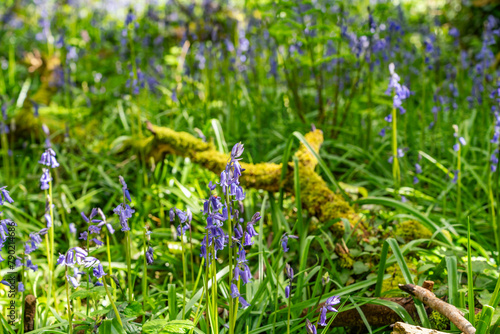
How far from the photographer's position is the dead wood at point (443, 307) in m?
1.51

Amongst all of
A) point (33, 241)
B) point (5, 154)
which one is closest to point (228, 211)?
point (33, 241)

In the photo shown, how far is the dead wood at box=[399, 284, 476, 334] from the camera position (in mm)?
1514

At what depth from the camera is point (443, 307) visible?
5.33 ft

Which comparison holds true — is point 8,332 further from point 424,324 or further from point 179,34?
point 179,34

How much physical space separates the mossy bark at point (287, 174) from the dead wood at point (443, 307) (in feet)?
2.61

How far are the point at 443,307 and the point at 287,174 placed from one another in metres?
1.27

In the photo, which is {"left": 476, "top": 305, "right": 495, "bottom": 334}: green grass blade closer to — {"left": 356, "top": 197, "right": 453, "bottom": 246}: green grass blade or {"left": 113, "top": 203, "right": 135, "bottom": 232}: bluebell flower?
{"left": 356, "top": 197, "right": 453, "bottom": 246}: green grass blade

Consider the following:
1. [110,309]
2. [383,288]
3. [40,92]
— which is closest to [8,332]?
[110,309]

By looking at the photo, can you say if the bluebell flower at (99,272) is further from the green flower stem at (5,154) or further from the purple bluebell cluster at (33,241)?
the green flower stem at (5,154)

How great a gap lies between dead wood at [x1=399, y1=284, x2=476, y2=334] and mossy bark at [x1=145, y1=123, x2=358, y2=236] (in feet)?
2.61

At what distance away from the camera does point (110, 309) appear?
153 cm

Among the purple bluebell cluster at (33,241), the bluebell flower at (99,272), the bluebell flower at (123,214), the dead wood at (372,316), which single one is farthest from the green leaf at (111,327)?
the dead wood at (372,316)

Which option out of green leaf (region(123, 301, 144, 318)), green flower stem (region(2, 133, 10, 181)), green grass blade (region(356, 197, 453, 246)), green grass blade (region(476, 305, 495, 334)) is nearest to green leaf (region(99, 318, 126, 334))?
green leaf (region(123, 301, 144, 318))

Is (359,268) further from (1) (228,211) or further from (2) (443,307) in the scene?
(1) (228,211)
